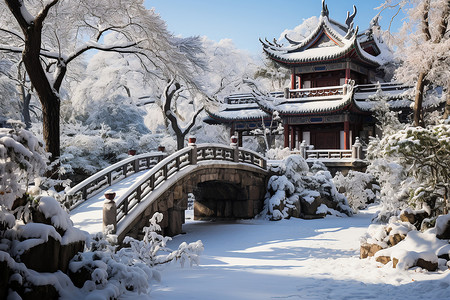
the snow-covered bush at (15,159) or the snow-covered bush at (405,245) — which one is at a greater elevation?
the snow-covered bush at (15,159)

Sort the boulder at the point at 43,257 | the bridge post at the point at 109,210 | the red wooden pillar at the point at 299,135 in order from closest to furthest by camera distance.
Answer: the boulder at the point at 43,257 < the bridge post at the point at 109,210 < the red wooden pillar at the point at 299,135

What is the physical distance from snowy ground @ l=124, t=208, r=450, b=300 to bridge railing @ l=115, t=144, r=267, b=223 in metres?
1.73

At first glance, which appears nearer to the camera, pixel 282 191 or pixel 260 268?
pixel 260 268

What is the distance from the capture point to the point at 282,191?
1661cm

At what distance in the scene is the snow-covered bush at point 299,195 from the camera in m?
16.2

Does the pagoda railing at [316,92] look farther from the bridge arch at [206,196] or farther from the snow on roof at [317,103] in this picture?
the bridge arch at [206,196]

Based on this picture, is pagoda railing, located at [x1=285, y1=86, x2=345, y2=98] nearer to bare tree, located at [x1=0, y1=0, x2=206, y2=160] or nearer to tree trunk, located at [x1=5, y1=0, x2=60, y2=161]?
bare tree, located at [x1=0, y1=0, x2=206, y2=160]

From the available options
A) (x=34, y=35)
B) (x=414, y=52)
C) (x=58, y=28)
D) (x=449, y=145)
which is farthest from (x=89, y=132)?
(x=449, y=145)

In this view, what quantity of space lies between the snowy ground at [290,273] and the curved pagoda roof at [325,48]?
13.3m

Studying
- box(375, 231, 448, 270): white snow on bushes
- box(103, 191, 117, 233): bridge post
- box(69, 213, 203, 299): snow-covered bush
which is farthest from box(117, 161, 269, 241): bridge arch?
box(375, 231, 448, 270): white snow on bushes

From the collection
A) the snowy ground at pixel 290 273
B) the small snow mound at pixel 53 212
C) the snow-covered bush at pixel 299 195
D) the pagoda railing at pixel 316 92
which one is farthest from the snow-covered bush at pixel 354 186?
the small snow mound at pixel 53 212

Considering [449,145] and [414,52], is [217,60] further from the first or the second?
[449,145]

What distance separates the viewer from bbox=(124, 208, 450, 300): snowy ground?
21.3 ft

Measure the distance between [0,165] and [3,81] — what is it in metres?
17.4
